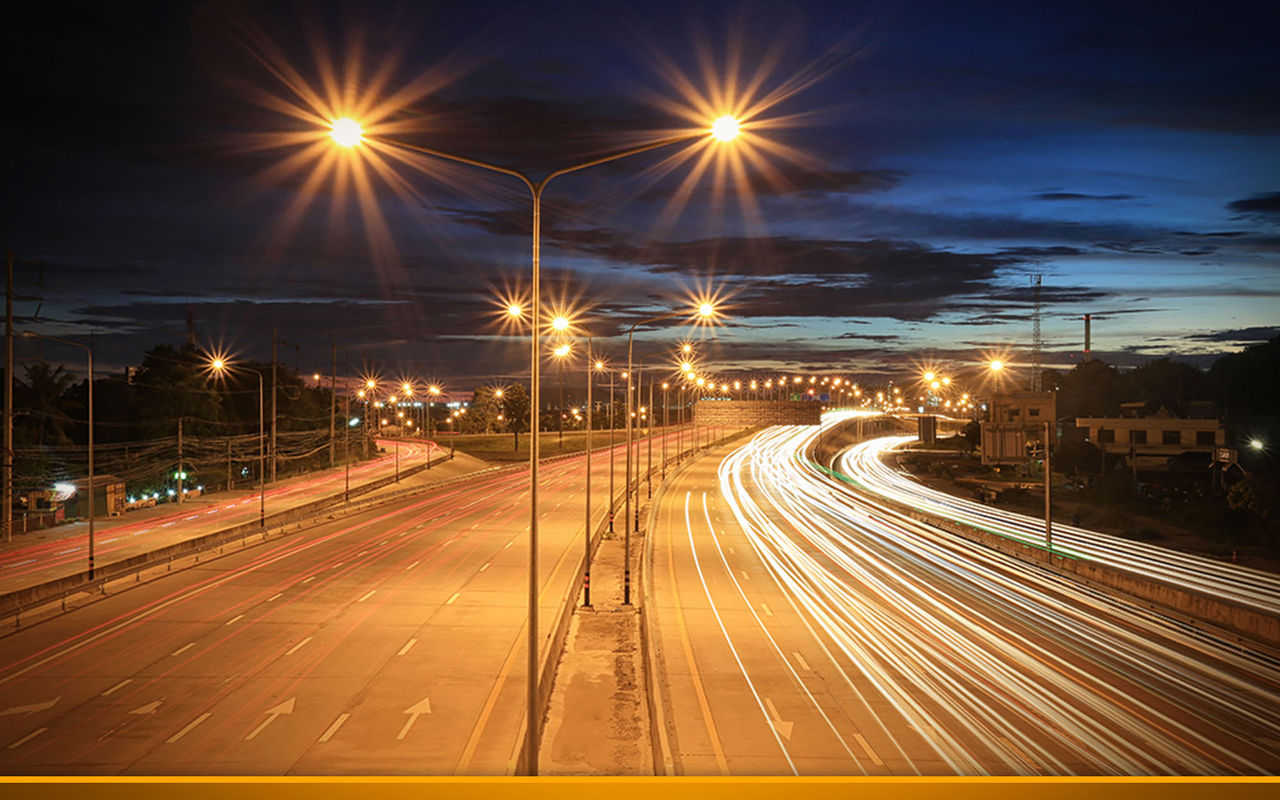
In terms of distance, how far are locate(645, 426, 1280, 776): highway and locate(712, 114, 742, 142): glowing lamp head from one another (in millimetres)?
10095

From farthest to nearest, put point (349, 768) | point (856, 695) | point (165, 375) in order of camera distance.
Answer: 1. point (165, 375)
2. point (856, 695)
3. point (349, 768)

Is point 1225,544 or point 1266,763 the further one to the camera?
point 1225,544

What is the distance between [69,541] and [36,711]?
3376 cm

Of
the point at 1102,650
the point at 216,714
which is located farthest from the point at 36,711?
the point at 1102,650

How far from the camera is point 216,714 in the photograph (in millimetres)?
17859

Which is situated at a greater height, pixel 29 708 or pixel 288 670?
pixel 29 708

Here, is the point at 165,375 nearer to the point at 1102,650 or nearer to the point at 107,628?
the point at 107,628

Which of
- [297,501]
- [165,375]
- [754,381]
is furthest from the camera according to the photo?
[754,381]

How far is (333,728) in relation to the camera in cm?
1703

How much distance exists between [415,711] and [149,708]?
5.49 meters

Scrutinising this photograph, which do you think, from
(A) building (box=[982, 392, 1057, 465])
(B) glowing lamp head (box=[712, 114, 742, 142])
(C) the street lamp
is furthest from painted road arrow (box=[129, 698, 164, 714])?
(A) building (box=[982, 392, 1057, 465])

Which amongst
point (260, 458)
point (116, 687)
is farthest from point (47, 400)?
point (116, 687)

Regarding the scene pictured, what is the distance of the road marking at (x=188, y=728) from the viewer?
1627cm

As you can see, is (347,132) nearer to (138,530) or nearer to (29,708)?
(29,708)
